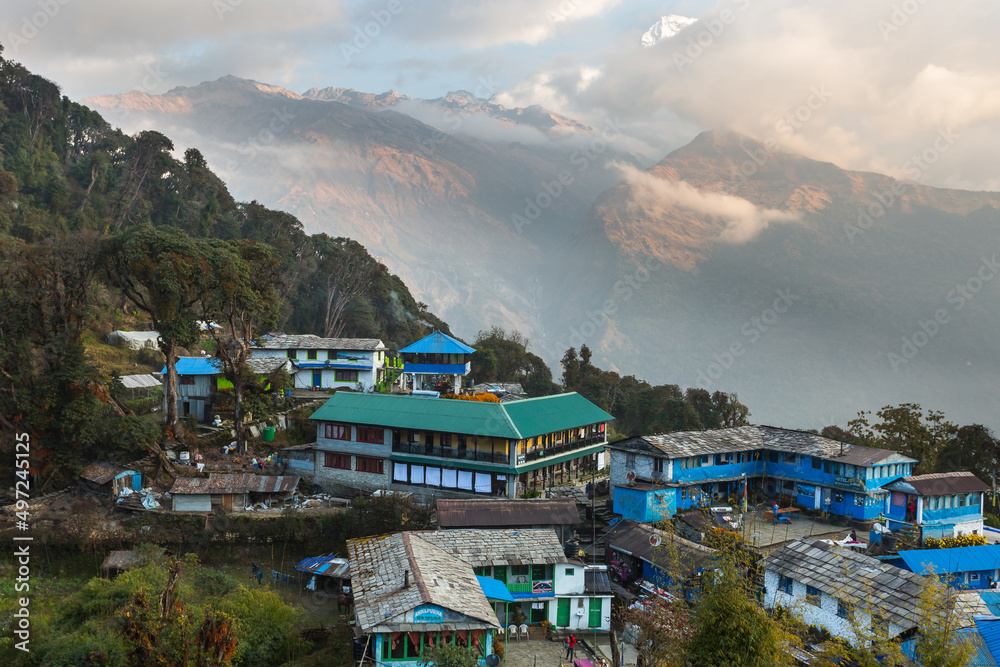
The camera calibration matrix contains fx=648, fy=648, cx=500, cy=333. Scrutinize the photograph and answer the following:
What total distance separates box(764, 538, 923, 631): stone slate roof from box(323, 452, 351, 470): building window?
22.1m

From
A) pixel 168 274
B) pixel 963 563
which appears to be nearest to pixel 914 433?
pixel 963 563

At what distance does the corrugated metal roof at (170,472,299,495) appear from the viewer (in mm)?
31216

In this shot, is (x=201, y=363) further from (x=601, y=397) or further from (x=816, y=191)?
(x=816, y=191)

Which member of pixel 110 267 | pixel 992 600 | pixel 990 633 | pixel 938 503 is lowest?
pixel 992 600

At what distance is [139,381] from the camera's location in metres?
45.5

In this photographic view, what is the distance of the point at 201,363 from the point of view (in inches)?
1692

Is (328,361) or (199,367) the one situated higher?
(328,361)

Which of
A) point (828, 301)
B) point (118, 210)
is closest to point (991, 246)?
point (828, 301)

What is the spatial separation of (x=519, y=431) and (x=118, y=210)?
2233 inches

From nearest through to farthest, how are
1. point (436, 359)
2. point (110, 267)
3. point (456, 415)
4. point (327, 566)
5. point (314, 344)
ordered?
1. point (327, 566)
2. point (456, 415)
3. point (110, 267)
4. point (314, 344)
5. point (436, 359)

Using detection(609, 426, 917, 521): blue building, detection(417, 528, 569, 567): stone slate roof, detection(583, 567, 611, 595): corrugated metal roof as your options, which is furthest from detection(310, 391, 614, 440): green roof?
detection(583, 567, 611, 595): corrugated metal roof

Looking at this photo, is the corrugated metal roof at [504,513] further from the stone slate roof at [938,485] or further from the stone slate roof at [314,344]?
the stone slate roof at [314,344]

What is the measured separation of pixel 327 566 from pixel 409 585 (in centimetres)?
893

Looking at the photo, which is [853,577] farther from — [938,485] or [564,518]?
[938,485]
